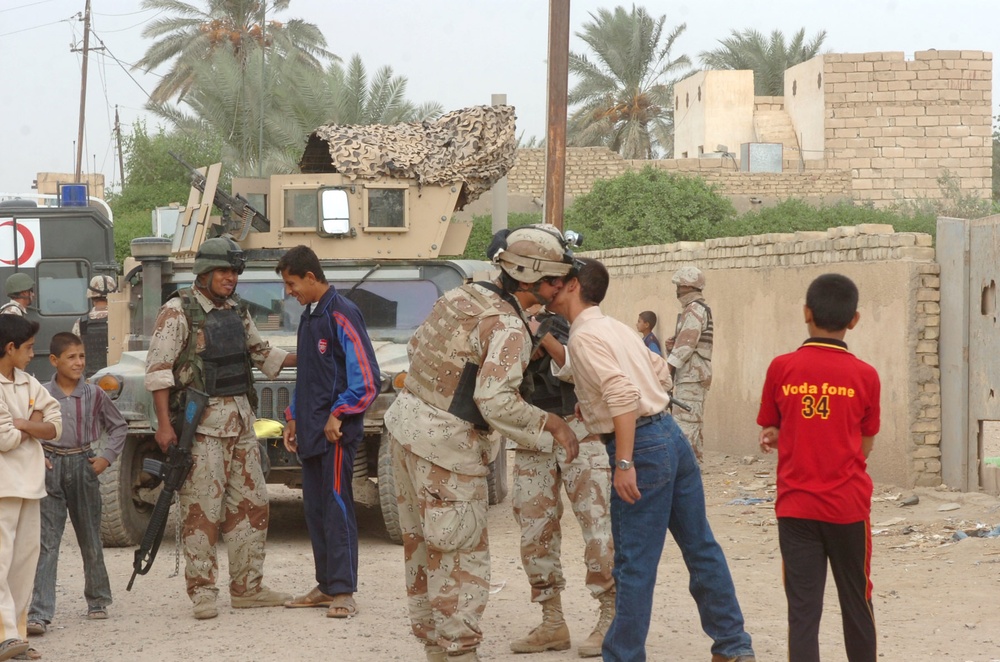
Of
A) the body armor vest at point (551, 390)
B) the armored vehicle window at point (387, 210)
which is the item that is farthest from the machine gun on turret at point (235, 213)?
the body armor vest at point (551, 390)

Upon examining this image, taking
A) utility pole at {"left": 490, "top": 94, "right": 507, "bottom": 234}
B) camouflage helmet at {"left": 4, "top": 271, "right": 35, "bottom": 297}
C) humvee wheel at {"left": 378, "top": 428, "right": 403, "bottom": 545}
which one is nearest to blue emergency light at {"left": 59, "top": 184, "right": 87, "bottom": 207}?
utility pole at {"left": 490, "top": 94, "right": 507, "bottom": 234}

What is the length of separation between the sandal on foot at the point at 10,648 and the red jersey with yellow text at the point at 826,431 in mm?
2971

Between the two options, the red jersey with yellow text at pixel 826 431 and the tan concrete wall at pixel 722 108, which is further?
the tan concrete wall at pixel 722 108

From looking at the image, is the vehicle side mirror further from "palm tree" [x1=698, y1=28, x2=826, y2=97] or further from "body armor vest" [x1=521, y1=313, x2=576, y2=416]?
"palm tree" [x1=698, y1=28, x2=826, y2=97]

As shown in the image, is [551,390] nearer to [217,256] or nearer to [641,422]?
[641,422]

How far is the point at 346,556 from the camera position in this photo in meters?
5.99

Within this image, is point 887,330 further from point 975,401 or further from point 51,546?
point 51,546

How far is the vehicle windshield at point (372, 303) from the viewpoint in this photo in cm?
859

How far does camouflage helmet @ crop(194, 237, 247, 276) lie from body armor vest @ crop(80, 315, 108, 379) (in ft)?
13.5

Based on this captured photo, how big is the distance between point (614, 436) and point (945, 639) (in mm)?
2168

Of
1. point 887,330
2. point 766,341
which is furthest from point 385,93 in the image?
point 887,330

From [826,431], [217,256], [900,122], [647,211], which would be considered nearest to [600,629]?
[826,431]

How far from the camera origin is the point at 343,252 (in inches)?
369

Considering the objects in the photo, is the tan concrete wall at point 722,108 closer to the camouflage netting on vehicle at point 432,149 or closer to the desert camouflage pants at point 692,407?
the camouflage netting on vehicle at point 432,149
